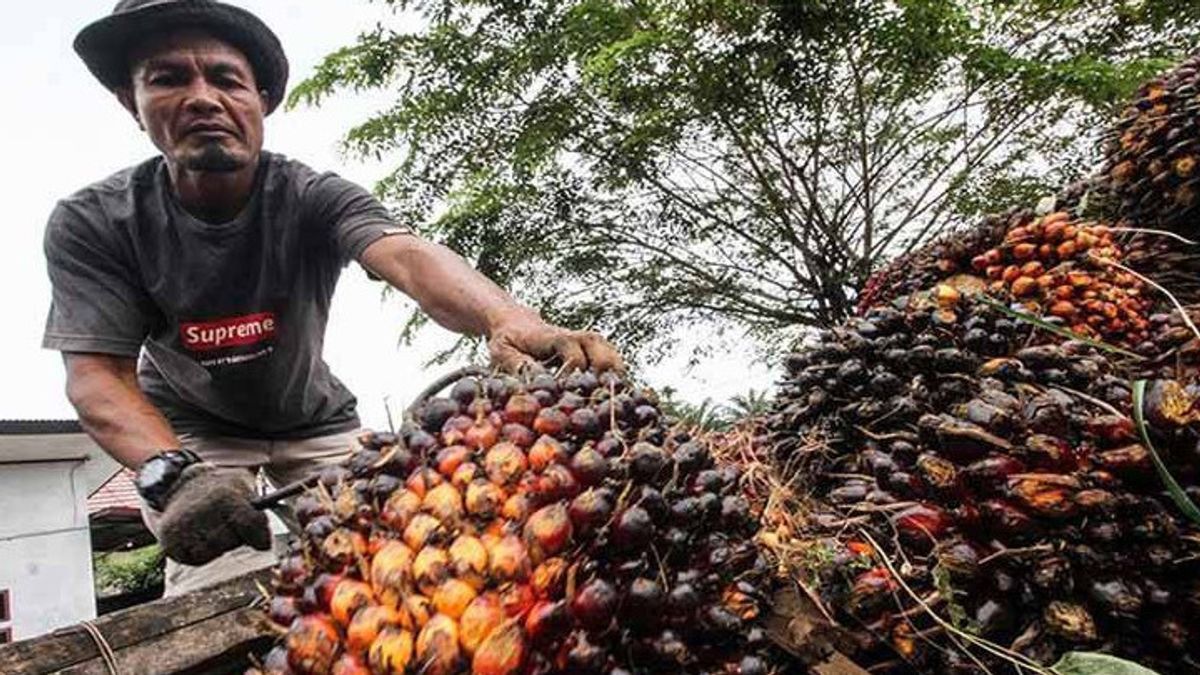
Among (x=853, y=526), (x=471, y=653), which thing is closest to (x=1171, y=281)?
(x=853, y=526)

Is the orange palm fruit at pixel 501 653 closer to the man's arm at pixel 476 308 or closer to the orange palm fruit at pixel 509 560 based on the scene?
the orange palm fruit at pixel 509 560

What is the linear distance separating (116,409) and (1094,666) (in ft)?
6.11

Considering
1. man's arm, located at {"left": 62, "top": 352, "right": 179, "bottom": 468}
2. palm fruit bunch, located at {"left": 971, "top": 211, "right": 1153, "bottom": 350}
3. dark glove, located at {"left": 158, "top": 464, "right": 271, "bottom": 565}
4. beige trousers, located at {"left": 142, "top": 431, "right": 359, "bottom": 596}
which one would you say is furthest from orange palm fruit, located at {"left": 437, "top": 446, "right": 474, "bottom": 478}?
beige trousers, located at {"left": 142, "top": 431, "right": 359, "bottom": 596}

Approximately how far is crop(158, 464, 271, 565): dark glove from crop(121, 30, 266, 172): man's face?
1.11m

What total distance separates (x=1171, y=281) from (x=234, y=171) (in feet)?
6.68

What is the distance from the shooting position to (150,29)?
216cm

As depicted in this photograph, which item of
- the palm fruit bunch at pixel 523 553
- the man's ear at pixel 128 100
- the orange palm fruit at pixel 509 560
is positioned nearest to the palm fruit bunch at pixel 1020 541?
the palm fruit bunch at pixel 523 553

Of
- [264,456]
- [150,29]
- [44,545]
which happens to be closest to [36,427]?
[44,545]

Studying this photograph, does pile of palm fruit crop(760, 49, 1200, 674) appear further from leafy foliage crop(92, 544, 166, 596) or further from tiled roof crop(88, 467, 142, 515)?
leafy foliage crop(92, 544, 166, 596)

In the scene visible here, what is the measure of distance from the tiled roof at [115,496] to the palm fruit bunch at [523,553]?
407 inches

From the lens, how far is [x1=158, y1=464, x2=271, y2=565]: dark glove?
1.31 metres

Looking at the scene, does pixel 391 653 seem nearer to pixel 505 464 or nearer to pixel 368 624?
pixel 368 624

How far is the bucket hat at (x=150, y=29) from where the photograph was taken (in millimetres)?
2131

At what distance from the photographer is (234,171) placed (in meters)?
2.27
